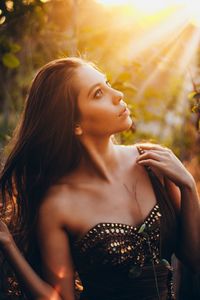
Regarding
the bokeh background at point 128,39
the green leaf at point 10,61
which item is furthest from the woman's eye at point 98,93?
the bokeh background at point 128,39

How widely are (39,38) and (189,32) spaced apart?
1.89 metres

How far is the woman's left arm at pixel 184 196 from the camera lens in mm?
3141

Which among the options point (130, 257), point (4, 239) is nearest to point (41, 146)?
point (4, 239)

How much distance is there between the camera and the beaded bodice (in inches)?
122

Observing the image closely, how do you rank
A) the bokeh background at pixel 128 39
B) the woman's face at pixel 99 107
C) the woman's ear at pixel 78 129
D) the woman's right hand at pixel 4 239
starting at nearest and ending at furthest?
the woman's right hand at pixel 4 239 → the woman's face at pixel 99 107 → the woman's ear at pixel 78 129 → the bokeh background at pixel 128 39

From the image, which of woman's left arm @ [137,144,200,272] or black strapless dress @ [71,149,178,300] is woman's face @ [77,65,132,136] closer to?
woman's left arm @ [137,144,200,272]

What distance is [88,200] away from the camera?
125 inches

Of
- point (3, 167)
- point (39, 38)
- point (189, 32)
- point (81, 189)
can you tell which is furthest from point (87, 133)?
point (189, 32)

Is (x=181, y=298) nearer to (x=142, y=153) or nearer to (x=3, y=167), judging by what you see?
(x=142, y=153)

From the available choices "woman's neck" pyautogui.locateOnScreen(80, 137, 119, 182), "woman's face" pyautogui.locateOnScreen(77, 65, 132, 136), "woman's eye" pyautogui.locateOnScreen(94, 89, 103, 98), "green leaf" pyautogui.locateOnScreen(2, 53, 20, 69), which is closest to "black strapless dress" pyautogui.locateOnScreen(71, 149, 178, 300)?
"woman's neck" pyautogui.locateOnScreen(80, 137, 119, 182)

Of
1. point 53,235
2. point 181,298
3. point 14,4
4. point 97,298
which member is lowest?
point 181,298

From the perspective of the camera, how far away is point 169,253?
3.29 meters

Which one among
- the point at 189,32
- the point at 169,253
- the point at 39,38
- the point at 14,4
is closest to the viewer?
the point at 169,253

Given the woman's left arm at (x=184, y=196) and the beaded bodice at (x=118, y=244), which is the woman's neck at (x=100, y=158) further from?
the beaded bodice at (x=118, y=244)
